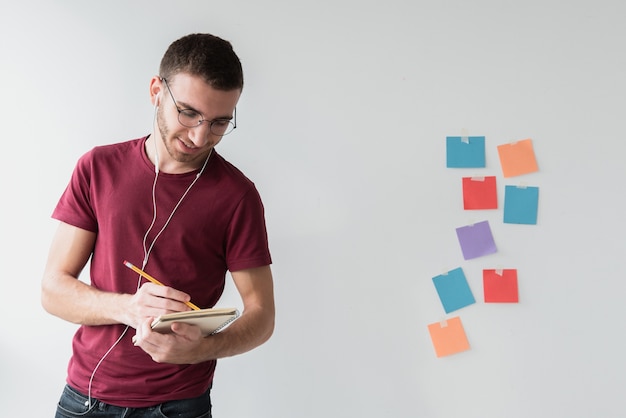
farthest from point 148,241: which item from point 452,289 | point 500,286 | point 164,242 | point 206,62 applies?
point 500,286

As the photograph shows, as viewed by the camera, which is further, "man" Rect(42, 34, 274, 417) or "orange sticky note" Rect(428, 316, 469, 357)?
"orange sticky note" Rect(428, 316, 469, 357)

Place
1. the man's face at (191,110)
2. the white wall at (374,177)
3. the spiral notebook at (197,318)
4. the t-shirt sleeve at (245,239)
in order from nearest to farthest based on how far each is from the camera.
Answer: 1. the spiral notebook at (197,318)
2. the man's face at (191,110)
3. the t-shirt sleeve at (245,239)
4. the white wall at (374,177)

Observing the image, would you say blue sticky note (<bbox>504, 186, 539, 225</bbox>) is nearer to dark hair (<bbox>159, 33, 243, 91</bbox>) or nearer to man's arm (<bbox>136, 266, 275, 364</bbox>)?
man's arm (<bbox>136, 266, 275, 364</bbox>)

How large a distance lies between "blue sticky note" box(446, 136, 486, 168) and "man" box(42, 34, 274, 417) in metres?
0.71

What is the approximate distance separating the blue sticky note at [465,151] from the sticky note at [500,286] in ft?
1.03

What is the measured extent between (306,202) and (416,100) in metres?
0.43

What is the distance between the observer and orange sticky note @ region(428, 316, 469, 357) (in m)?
1.97

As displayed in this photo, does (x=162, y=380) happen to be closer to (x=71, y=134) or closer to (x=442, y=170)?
(x=71, y=134)

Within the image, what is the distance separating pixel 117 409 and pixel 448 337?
981 millimetres

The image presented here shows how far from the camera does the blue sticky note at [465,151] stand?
6.48 feet

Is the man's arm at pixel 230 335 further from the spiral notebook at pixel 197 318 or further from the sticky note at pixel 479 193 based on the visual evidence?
the sticky note at pixel 479 193

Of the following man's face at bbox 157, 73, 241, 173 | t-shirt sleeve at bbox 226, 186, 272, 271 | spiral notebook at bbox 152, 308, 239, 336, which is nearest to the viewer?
spiral notebook at bbox 152, 308, 239, 336

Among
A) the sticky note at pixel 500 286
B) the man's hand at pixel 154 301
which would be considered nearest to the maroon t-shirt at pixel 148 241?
the man's hand at pixel 154 301

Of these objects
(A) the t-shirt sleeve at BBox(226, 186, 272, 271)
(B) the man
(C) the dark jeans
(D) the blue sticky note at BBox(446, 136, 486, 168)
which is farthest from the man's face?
(D) the blue sticky note at BBox(446, 136, 486, 168)
